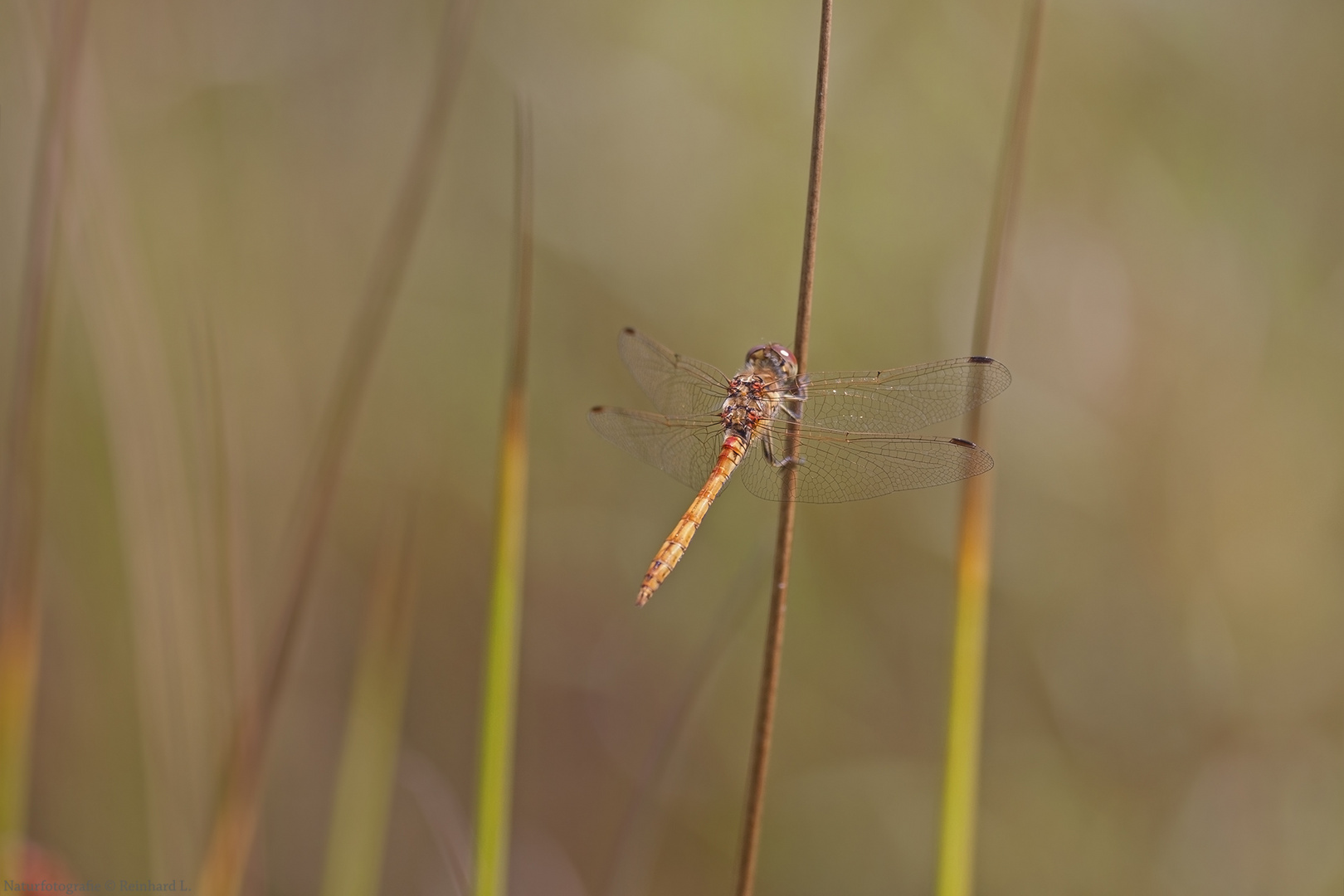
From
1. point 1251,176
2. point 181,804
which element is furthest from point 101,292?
point 1251,176

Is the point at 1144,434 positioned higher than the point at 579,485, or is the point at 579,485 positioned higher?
the point at 1144,434

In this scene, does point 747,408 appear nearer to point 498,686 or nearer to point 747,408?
point 747,408

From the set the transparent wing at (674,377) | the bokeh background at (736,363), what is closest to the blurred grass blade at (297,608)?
the transparent wing at (674,377)

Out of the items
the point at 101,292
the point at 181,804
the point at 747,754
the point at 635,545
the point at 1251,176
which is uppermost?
the point at 1251,176

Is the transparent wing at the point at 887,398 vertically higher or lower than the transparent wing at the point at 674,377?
lower

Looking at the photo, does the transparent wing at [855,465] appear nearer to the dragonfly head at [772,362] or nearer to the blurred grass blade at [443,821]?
the dragonfly head at [772,362]

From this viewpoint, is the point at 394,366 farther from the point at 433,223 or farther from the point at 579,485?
the point at 579,485
